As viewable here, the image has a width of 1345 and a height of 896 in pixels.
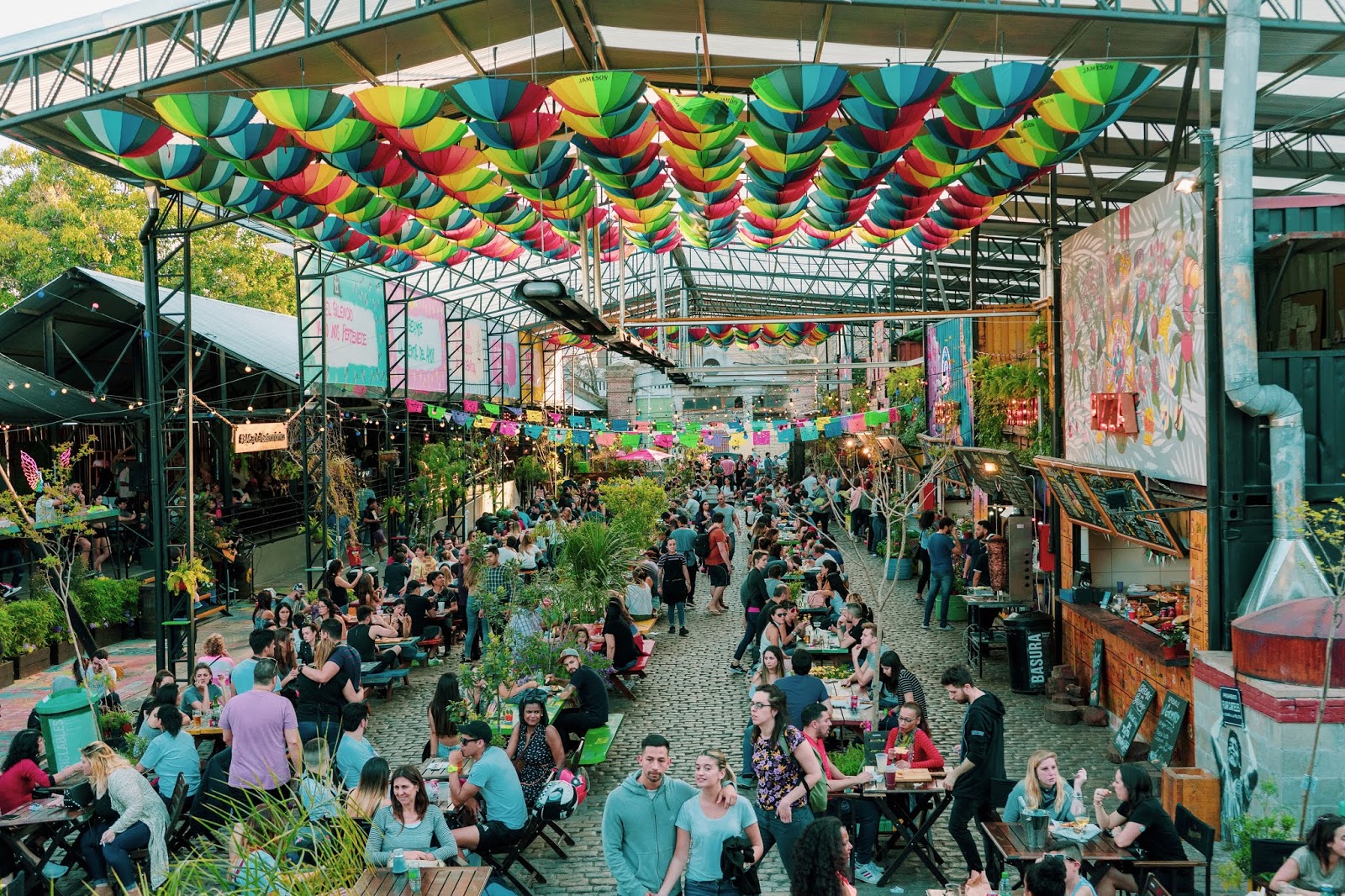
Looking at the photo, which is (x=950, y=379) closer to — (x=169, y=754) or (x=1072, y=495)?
(x=1072, y=495)

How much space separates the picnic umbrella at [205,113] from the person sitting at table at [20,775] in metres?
4.38

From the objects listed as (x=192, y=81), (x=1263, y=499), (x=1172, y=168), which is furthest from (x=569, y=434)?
(x=1263, y=499)

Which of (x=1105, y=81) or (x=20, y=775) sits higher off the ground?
(x=1105, y=81)

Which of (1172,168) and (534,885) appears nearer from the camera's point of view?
(534,885)

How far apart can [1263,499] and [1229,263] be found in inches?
62.6

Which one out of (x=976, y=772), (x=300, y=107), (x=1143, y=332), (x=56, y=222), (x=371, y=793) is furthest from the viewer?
(x=56, y=222)

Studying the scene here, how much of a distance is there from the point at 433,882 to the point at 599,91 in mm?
5664

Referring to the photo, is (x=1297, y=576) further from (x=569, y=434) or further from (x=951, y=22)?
(x=569, y=434)

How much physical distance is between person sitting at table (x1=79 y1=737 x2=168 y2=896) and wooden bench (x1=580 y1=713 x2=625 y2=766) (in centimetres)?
288

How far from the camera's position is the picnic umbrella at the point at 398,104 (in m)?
7.99

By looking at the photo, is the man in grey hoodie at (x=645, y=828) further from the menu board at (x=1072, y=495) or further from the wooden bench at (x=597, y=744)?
the menu board at (x=1072, y=495)

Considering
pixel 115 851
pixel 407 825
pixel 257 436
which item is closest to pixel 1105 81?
pixel 407 825

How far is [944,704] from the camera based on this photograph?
10.1 m

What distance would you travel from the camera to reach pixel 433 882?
189 inches
